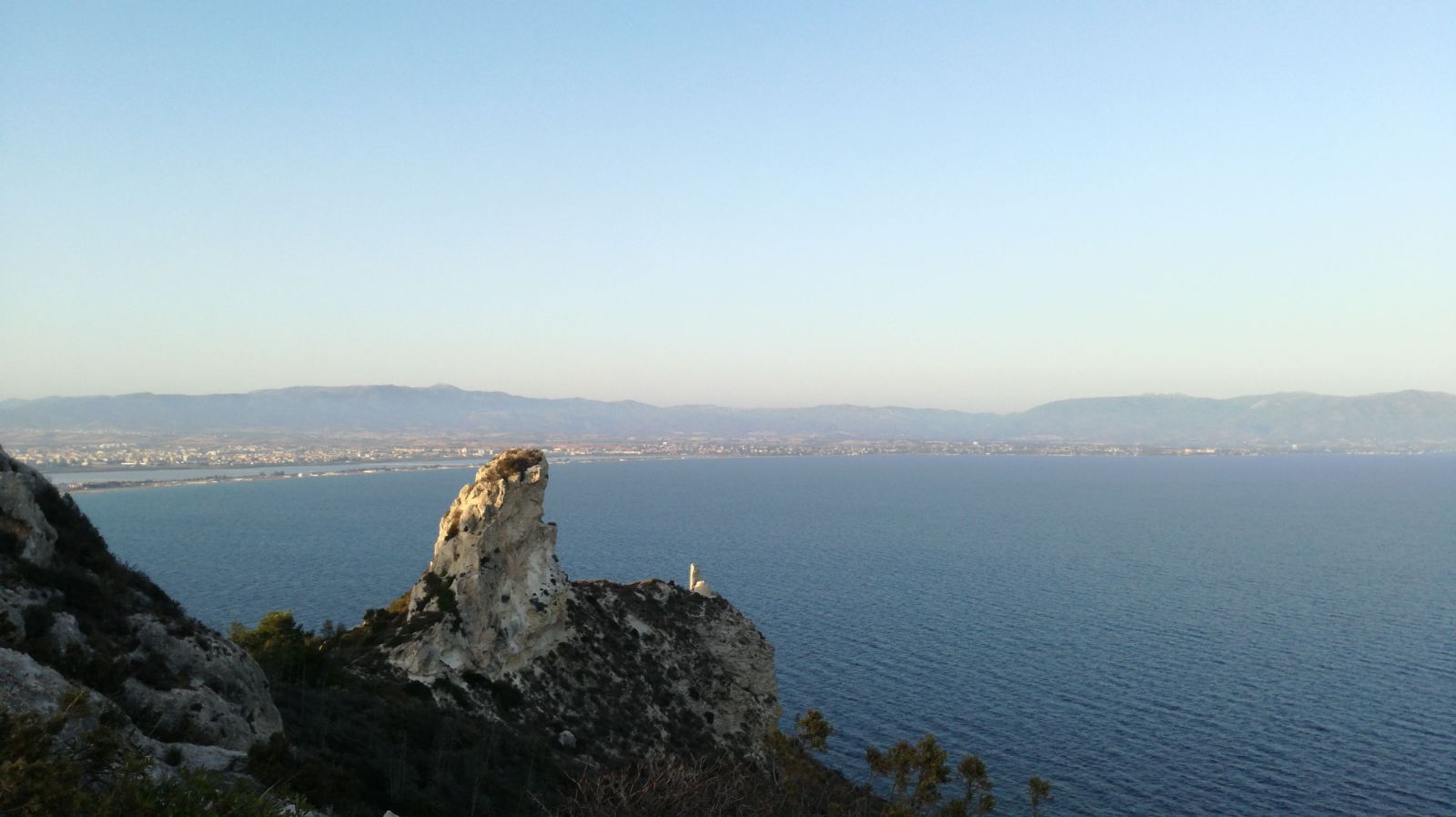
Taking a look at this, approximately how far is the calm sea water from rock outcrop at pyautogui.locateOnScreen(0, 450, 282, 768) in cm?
4814

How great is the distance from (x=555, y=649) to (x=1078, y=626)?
67382 millimetres

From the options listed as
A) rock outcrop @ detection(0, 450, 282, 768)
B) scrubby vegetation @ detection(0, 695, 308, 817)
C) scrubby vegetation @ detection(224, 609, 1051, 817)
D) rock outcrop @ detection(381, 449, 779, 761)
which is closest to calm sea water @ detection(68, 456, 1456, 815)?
rock outcrop @ detection(381, 449, 779, 761)

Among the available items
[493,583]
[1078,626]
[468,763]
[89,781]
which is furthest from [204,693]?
[1078,626]

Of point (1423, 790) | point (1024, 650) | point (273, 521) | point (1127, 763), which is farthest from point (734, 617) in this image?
point (273, 521)

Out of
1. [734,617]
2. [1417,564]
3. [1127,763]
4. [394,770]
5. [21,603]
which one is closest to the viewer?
[21,603]

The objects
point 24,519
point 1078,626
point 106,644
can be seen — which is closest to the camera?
point 106,644

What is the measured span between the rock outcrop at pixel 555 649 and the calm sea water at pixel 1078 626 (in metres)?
10.1

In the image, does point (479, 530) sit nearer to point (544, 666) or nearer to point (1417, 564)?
point (544, 666)

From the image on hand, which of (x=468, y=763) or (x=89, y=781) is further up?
(x=89, y=781)

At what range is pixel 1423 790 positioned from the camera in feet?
185

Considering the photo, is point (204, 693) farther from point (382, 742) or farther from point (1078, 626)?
point (1078, 626)

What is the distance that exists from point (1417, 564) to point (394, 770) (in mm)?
161832

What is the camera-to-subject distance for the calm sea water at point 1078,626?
202 feet

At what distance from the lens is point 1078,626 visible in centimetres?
9962
